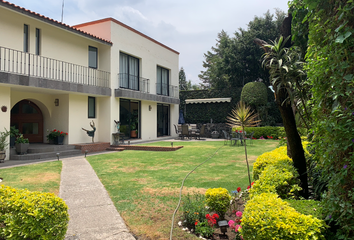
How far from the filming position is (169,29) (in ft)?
99.8

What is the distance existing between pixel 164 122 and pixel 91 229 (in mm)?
19297

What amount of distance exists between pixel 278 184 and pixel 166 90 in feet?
64.3

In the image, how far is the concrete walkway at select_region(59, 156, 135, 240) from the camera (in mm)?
3658

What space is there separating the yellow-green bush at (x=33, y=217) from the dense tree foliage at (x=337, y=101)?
10.4 ft

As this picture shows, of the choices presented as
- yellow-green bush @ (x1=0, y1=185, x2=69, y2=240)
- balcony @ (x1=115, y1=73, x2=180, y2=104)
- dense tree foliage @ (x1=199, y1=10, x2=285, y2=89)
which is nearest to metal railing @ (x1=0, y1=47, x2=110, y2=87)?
balcony @ (x1=115, y1=73, x2=180, y2=104)

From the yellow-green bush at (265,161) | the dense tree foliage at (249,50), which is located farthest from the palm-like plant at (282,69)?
the dense tree foliage at (249,50)

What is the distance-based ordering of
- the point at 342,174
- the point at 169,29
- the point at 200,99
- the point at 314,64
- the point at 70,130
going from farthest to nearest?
the point at 169,29 → the point at 200,99 → the point at 70,130 → the point at 314,64 → the point at 342,174

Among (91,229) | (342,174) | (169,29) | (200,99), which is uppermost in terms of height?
(169,29)

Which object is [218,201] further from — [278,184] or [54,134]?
[54,134]

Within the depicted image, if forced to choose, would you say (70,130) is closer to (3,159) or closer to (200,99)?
(3,159)

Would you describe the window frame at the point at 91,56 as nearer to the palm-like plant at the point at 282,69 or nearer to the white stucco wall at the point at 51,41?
the white stucco wall at the point at 51,41

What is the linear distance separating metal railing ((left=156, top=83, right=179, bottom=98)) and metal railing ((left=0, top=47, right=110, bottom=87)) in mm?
6430

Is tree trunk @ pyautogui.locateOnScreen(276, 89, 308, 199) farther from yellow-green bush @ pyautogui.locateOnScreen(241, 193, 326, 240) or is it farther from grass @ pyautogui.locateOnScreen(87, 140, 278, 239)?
yellow-green bush @ pyautogui.locateOnScreen(241, 193, 326, 240)

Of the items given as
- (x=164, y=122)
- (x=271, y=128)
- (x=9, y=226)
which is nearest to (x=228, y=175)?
(x=9, y=226)
